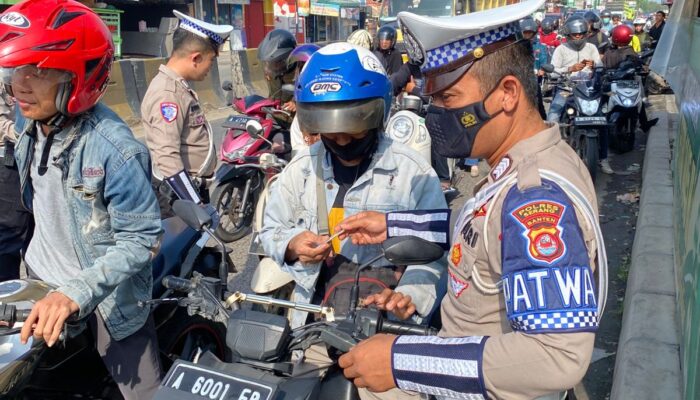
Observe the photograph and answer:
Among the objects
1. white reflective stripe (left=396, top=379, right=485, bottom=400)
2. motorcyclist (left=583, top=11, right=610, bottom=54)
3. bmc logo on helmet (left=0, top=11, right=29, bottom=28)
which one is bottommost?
motorcyclist (left=583, top=11, right=610, bottom=54)

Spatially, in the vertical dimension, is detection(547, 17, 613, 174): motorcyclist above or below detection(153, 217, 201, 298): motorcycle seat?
below

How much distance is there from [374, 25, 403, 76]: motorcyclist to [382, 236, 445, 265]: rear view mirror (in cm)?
829

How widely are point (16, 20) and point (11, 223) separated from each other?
5.53ft

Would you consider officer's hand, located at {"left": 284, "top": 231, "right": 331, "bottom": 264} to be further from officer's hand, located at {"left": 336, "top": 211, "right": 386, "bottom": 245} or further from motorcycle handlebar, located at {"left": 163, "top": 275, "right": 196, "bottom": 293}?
motorcycle handlebar, located at {"left": 163, "top": 275, "right": 196, "bottom": 293}

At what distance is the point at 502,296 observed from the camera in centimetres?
160

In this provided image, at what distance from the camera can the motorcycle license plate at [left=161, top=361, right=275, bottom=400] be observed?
161cm

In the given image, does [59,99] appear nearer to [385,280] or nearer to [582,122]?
[385,280]

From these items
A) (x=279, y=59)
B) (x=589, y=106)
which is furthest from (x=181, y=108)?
(x=589, y=106)

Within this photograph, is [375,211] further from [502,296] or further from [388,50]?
[388,50]

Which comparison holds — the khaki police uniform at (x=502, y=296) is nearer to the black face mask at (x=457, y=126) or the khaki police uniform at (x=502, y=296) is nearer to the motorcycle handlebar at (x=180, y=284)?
the black face mask at (x=457, y=126)

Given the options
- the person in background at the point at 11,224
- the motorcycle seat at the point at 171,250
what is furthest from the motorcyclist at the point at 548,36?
the person in background at the point at 11,224

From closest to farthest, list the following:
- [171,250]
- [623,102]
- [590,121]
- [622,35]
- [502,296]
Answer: [502,296] < [171,250] < [590,121] < [623,102] < [622,35]

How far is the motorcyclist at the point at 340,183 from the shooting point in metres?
2.39

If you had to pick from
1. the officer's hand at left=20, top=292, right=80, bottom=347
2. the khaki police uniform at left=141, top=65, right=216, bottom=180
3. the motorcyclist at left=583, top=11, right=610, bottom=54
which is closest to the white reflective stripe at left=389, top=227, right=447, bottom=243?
the officer's hand at left=20, top=292, right=80, bottom=347
